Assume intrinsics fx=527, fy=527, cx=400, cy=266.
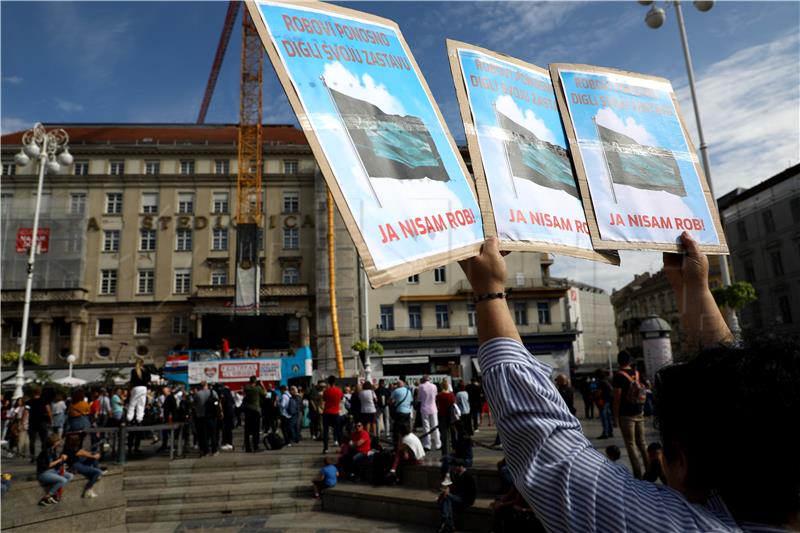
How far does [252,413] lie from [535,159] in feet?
40.0

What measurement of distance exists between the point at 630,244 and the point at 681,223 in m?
0.47

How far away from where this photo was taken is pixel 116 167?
46031 mm

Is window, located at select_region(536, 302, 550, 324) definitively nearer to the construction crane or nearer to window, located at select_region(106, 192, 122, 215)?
the construction crane

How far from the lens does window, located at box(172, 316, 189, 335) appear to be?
42.9 m

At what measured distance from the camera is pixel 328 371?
132 ft

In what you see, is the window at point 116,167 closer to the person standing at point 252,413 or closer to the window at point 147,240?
the window at point 147,240

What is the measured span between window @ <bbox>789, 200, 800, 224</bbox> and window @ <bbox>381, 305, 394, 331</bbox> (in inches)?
1147

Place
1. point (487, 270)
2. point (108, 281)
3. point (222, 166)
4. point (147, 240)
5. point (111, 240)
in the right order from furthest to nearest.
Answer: point (222, 166) → point (147, 240) → point (111, 240) → point (108, 281) → point (487, 270)

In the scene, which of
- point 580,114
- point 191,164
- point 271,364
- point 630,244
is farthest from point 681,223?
point 191,164

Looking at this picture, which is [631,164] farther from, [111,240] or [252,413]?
[111,240]

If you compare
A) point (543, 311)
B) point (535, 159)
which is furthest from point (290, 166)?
point (535, 159)

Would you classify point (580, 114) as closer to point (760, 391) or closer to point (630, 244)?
point (630, 244)

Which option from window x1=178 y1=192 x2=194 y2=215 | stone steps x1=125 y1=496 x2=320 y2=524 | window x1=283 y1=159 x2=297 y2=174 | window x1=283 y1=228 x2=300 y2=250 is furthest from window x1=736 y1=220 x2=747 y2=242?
window x1=178 y1=192 x2=194 y2=215

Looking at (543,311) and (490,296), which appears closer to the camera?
(490,296)
